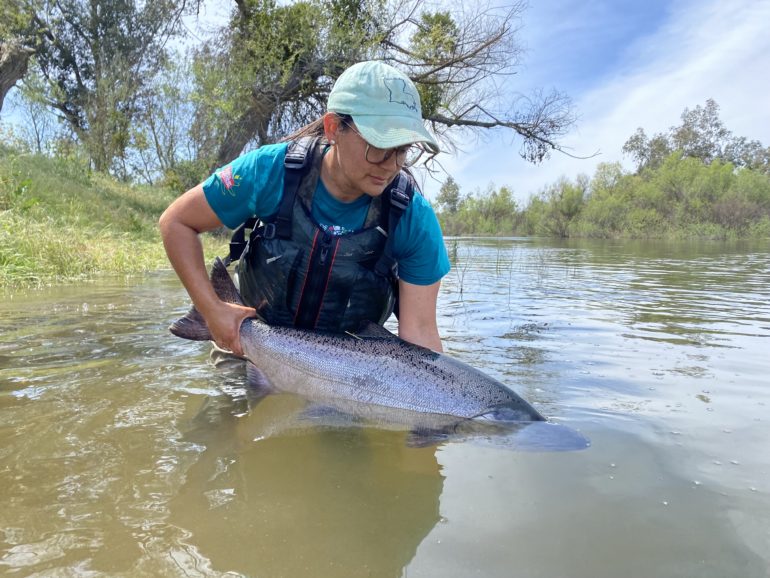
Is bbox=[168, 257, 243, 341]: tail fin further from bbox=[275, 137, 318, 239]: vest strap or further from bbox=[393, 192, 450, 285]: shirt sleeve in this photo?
bbox=[393, 192, 450, 285]: shirt sleeve

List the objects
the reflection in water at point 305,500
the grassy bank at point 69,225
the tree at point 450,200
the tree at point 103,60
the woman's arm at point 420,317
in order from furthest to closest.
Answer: the tree at point 450,200 < the tree at point 103,60 < the grassy bank at point 69,225 < the woman's arm at point 420,317 < the reflection in water at point 305,500

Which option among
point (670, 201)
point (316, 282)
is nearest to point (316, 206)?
point (316, 282)

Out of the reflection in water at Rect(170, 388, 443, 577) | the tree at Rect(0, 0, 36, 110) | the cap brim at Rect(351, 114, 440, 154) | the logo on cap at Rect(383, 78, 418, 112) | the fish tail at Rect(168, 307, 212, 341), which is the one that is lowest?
the reflection in water at Rect(170, 388, 443, 577)

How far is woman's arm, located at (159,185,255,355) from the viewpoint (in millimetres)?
3201

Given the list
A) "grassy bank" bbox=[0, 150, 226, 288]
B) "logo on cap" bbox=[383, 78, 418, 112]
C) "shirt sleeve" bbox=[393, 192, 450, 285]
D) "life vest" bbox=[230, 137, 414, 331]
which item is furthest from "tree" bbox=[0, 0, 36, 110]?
"logo on cap" bbox=[383, 78, 418, 112]

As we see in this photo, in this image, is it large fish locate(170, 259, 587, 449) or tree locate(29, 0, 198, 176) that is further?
tree locate(29, 0, 198, 176)

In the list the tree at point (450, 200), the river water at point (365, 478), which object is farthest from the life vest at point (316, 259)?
the tree at point (450, 200)

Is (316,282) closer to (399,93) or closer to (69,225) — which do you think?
(399,93)

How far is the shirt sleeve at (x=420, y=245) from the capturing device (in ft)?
10.6

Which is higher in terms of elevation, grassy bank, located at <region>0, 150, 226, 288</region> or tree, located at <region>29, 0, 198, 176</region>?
tree, located at <region>29, 0, 198, 176</region>

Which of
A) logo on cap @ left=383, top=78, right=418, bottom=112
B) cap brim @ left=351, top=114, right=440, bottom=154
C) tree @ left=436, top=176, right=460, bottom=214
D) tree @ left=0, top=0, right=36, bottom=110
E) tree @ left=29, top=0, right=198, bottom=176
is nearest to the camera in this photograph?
cap brim @ left=351, top=114, right=440, bottom=154

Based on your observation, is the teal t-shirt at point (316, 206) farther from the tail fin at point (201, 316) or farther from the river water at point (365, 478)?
the river water at point (365, 478)

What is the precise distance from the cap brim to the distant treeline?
48.7 metres

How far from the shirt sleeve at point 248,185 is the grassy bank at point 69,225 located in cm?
577
